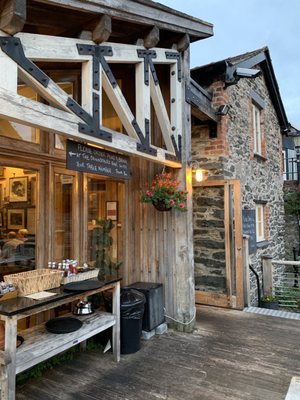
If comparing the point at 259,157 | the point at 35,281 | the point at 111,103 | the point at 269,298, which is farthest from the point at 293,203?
the point at 35,281

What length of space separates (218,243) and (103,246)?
234cm

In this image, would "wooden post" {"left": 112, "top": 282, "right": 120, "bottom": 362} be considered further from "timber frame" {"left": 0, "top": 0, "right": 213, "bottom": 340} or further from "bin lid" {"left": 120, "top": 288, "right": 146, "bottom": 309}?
"timber frame" {"left": 0, "top": 0, "right": 213, "bottom": 340}

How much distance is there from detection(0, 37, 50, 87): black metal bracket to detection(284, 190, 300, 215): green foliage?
33.1 feet

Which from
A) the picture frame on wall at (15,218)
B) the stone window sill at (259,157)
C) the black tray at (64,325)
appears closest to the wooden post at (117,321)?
the black tray at (64,325)

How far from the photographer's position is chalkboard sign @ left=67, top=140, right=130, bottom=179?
2951mm

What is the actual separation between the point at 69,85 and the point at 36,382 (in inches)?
139

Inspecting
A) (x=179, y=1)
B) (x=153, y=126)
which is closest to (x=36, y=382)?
(x=153, y=126)

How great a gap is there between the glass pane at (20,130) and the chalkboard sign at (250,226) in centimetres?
437

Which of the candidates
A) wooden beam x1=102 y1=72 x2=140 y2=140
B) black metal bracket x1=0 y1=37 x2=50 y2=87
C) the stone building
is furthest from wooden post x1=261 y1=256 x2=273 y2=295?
black metal bracket x1=0 y1=37 x2=50 y2=87

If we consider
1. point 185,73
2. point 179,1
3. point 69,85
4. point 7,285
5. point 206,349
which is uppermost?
point 179,1

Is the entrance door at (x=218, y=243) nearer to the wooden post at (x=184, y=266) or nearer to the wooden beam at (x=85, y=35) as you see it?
the wooden post at (x=184, y=266)

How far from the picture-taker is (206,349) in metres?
3.73

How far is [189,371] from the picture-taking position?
321cm

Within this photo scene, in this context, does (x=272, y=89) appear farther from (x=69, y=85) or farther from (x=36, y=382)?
(x=36, y=382)
